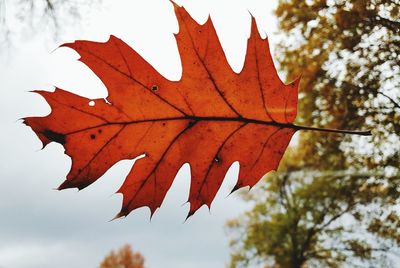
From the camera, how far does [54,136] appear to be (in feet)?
3.28

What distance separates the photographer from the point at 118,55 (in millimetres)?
1019

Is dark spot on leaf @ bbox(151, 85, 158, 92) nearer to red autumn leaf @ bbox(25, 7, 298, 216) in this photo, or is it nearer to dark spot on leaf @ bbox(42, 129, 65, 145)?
red autumn leaf @ bbox(25, 7, 298, 216)

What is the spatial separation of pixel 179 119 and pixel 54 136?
0.35 meters

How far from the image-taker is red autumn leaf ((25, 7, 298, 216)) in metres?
1.02

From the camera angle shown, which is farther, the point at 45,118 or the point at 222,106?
the point at 222,106

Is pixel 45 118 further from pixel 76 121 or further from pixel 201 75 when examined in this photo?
pixel 201 75

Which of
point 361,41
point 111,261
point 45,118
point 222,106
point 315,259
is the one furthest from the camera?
point 111,261

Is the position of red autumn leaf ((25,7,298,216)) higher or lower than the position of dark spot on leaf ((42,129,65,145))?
higher

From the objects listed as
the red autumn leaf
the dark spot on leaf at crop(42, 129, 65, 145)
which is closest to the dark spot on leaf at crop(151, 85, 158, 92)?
the red autumn leaf

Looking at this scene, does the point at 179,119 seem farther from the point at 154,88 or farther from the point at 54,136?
the point at 54,136

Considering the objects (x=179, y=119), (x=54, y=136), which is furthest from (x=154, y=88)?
(x=54, y=136)

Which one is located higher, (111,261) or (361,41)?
(111,261)

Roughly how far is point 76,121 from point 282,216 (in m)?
17.3

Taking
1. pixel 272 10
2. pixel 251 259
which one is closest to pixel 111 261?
pixel 251 259
